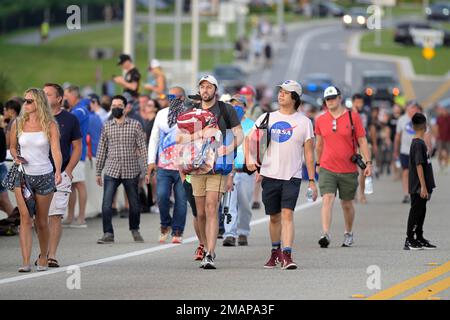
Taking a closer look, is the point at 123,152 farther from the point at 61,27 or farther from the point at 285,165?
the point at 61,27

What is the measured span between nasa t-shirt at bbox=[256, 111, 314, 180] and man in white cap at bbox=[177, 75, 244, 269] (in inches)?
12.5

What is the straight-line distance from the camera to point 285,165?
15164 millimetres

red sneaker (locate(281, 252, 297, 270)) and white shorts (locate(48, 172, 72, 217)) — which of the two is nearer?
red sneaker (locate(281, 252, 297, 270))

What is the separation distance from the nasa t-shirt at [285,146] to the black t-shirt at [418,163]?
2.53m

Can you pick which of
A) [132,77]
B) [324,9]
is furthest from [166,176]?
[324,9]

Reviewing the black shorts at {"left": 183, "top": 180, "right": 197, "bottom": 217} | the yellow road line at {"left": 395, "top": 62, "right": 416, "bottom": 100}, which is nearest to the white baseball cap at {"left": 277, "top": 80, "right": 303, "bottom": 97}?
the black shorts at {"left": 183, "top": 180, "right": 197, "bottom": 217}

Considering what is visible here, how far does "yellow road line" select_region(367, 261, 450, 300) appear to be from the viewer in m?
12.7

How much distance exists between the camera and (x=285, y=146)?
15.2m

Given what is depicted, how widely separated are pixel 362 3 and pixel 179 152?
118632mm

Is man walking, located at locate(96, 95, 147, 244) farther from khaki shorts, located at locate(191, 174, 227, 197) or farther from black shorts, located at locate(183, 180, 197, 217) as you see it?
khaki shorts, located at locate(191, 174, 227, 197)

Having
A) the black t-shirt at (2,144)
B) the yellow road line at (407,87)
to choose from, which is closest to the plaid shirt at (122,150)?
the black t-shirt at (2,144)

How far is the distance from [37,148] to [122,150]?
142 inches

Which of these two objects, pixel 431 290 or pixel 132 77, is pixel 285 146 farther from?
pixel 132 77

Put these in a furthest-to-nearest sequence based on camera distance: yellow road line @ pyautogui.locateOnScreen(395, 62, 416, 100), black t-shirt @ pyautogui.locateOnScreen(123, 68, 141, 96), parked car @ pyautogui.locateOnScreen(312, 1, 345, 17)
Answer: parked car @ pyautogui.locateOnScreen(312, 1, 345, 17)
yellow road line @ pyautogui.locateOnScreen(395, 62, 416, 100)
black t-shirt @ pyautogui.locateOnScreen(123, 68, 141, 96)
